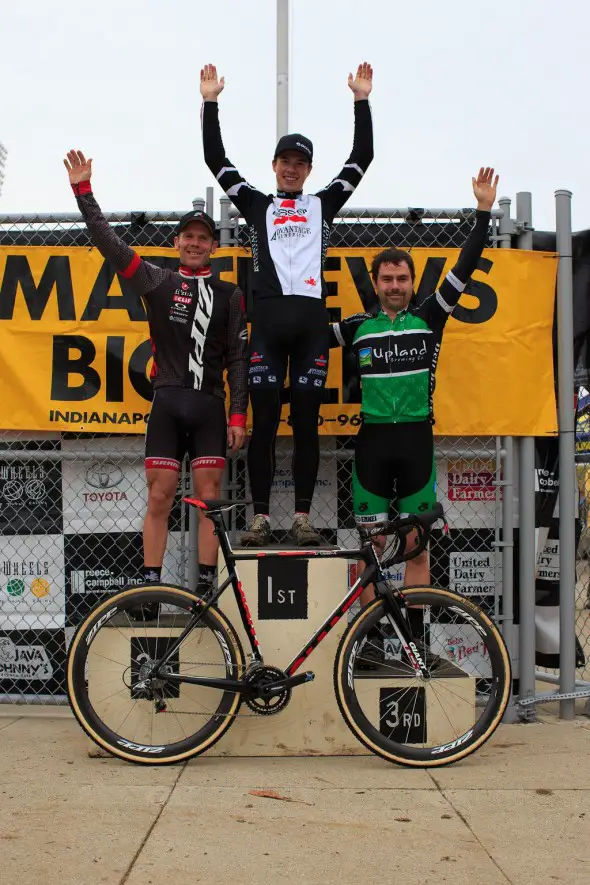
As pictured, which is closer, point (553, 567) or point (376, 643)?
point (376, 643)

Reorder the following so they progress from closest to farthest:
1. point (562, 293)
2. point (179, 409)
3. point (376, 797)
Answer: point (376, 797), point (179, 409), point (562, 293)

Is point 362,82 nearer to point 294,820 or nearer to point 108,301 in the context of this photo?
point 108,301

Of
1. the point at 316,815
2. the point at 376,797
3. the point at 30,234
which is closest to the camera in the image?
the point at 316,815

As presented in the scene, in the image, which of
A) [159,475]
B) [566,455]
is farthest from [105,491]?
[566,455]

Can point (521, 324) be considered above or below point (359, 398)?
above

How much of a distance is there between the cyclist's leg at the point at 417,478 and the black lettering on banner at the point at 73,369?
1.80 metres

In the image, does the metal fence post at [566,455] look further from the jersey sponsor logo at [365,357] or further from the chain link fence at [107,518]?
the jersey sponsor logo at [365,357]

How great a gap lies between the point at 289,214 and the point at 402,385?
107 cm

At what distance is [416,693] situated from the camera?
3547 millimetres

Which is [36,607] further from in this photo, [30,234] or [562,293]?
[562,293]

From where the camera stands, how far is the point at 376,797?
3.03 meters

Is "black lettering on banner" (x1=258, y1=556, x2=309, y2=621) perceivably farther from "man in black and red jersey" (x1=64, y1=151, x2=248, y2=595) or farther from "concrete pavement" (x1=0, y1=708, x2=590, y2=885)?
"concrete pavement" (x1=0, y1=708, x2=590, y2=885)

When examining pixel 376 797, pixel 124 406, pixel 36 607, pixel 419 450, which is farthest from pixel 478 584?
pixel 36 607

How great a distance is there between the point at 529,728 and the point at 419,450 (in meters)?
1.59
